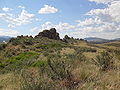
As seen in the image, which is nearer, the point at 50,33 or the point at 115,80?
the point at 115,80

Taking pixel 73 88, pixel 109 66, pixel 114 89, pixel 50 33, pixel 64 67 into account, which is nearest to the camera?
pixel 114 89

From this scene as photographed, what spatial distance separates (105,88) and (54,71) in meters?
1.96

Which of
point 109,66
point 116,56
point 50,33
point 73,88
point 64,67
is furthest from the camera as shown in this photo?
point 50,33

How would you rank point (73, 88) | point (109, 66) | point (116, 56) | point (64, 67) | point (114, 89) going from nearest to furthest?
point (114, 89), point (73, 88), point (64, 67), point (109, 66), point (116, 56)

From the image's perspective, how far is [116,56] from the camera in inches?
281

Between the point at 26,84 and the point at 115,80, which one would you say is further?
the point at 115,80

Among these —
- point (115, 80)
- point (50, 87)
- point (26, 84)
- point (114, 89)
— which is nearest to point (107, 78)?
point (115, 80)

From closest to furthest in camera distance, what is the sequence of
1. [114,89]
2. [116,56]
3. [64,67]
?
[114,89] → [64,67] → [116,56]

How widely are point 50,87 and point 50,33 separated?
227ft

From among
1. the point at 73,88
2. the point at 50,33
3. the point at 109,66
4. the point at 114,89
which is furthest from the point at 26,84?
the point at 50,33

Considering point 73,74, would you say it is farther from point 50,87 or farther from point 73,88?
point 50,87

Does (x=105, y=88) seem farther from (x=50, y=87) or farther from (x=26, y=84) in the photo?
(x=26, y=84)

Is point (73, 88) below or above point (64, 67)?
below

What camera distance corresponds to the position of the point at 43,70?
6246 millimetres
